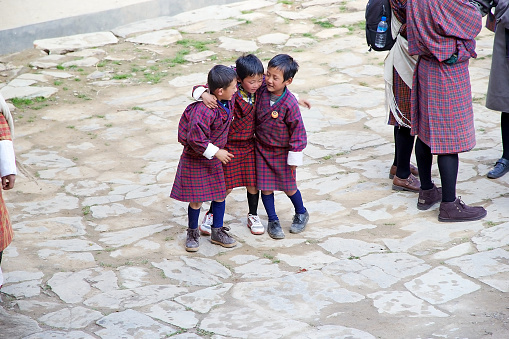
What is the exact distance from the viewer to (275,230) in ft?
14.0

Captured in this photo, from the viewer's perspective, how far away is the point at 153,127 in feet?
20.6

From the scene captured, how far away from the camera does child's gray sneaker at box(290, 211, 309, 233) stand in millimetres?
4309

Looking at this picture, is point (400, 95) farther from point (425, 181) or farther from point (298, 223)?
point (298, 223)

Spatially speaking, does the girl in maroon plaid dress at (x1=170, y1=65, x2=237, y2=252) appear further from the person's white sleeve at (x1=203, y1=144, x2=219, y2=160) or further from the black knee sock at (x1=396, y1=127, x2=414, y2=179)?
the black knee sock at (x1=396, y1=127, x2=414, y2=179)

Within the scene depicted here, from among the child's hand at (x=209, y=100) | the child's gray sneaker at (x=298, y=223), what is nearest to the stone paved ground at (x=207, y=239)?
the child's gray sneaker at (x=298, y=223)

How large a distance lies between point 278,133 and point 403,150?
3.76 feet

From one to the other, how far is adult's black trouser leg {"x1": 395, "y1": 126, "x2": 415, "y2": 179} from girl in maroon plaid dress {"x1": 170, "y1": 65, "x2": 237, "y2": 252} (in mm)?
1399

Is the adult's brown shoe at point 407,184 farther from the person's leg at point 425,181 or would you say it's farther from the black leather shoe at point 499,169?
the black leather shoe at point 499,169

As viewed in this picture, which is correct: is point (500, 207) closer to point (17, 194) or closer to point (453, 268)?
point (453, 268)

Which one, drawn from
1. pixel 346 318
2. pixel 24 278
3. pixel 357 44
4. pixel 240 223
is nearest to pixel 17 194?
pixel 24 278

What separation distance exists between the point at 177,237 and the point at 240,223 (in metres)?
0.45

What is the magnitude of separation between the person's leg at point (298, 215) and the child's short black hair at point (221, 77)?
902 mm

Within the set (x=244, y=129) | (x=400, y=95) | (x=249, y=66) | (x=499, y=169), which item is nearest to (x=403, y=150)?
(x=400, y=95)

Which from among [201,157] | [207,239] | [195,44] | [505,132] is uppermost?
[201,157]
